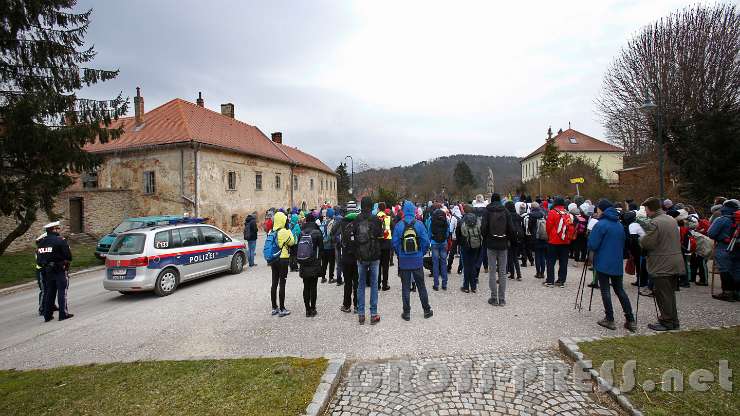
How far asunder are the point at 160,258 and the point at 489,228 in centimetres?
776

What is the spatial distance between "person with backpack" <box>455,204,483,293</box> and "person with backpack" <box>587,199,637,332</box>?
7.51 feet

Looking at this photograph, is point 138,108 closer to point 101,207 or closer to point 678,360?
point 101,207

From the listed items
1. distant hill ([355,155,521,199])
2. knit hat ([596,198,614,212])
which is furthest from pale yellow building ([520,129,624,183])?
knit hat ([596,198,614,212])

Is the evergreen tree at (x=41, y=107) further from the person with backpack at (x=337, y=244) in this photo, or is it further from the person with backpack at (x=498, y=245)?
the person with backpack at (x=498, y=245)

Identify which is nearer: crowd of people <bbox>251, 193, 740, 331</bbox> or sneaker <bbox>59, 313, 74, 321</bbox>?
crowd of people <bbox>251, 193, 740, 331</bbox>

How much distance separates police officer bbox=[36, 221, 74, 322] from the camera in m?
6.94

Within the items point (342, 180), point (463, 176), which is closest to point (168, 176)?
point (342, 180)

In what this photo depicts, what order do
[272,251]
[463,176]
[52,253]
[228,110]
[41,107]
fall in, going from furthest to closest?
1. [463,176]
2. [228,110]
3. [41,107]
4. [52,253]
5. [272,251]

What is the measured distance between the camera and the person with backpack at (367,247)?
5797mm

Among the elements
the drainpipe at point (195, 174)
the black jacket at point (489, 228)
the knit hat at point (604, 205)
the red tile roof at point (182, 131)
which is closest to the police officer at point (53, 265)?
the black jacket at point (489, 228)

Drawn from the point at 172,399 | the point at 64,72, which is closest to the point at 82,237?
the point at 64,72

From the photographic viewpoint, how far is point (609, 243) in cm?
519

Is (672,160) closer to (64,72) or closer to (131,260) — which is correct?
(131,260)

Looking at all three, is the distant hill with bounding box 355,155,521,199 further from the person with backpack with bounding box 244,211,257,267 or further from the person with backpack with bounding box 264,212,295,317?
the person with backpack with bounding box 264,212,295,317
